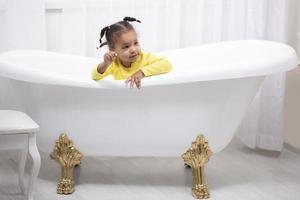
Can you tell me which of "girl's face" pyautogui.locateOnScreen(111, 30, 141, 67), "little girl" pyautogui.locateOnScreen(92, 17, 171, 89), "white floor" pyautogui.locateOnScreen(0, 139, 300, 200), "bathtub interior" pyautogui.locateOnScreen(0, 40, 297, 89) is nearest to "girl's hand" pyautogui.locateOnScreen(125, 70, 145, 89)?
"bathtub interior" pyautogui.locateOnScreen(0, 40, 297, 89)

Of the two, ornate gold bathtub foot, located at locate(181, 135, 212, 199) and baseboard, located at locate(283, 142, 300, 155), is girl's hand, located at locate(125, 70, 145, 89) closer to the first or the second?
ornate gold bathtub foot, located at locate(181, 135, 212, 199)

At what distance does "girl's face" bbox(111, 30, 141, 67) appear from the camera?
7.81 feet

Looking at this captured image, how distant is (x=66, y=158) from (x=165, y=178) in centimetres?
50

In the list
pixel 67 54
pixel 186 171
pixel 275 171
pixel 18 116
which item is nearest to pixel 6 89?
pixel 67 54

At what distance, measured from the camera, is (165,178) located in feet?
8.27

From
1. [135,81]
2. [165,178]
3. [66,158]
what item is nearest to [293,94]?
[165,178]

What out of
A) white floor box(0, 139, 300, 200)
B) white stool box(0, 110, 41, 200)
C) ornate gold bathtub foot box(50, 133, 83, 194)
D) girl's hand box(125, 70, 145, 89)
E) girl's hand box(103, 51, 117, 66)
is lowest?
white floor box(0, 139, 300, 200)

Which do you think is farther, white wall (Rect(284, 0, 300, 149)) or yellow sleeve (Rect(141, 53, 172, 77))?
white wall (Rect(284, 0, 300, 149))

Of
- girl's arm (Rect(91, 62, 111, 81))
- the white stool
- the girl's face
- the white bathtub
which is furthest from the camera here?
the girl's face

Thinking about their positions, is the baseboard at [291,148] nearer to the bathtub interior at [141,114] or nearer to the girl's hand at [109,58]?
the bathtub interior at [141,114]

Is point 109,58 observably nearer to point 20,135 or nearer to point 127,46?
point 127,46

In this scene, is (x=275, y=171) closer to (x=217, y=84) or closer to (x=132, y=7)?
(x=217, y=84)

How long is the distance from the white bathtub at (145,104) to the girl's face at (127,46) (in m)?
0.26

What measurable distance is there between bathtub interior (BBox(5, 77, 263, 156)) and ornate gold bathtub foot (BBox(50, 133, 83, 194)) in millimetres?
32
